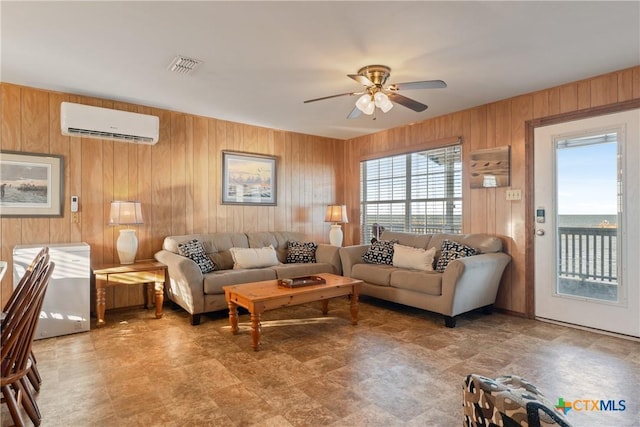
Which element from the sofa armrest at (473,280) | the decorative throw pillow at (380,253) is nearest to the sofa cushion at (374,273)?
the decorative throw pillow at (380,253)

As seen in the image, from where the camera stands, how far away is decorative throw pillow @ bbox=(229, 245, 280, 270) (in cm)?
418

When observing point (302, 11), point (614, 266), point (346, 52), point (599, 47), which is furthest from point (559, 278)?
point (302, 11)

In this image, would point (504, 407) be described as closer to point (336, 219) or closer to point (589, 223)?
point (589, 223)

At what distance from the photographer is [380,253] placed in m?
4.47

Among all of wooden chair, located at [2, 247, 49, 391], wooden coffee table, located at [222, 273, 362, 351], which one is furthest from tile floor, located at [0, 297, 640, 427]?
wooden coffee table, located at [222, 273, 362, 351]

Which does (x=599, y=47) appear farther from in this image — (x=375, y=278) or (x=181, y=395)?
(x=181, y=395)

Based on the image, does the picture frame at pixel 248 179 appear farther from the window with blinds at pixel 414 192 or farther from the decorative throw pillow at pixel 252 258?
the window with blinds at pixel 414 192

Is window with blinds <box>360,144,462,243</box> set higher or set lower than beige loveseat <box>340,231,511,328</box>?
higher

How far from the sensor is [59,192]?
3.67 meters

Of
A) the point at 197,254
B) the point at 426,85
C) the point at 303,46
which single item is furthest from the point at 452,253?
the point at 197,254

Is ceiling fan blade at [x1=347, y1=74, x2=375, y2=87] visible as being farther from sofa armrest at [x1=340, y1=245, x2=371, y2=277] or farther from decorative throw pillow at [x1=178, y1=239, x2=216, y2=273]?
decorative throw pillow at [x1=178, y1=239, x2=216, y2=273]

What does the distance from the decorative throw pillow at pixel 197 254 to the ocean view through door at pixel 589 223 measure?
3.58m

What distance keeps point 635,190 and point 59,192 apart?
5.56 metres

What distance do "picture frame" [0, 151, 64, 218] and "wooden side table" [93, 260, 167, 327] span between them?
2.70 feet
